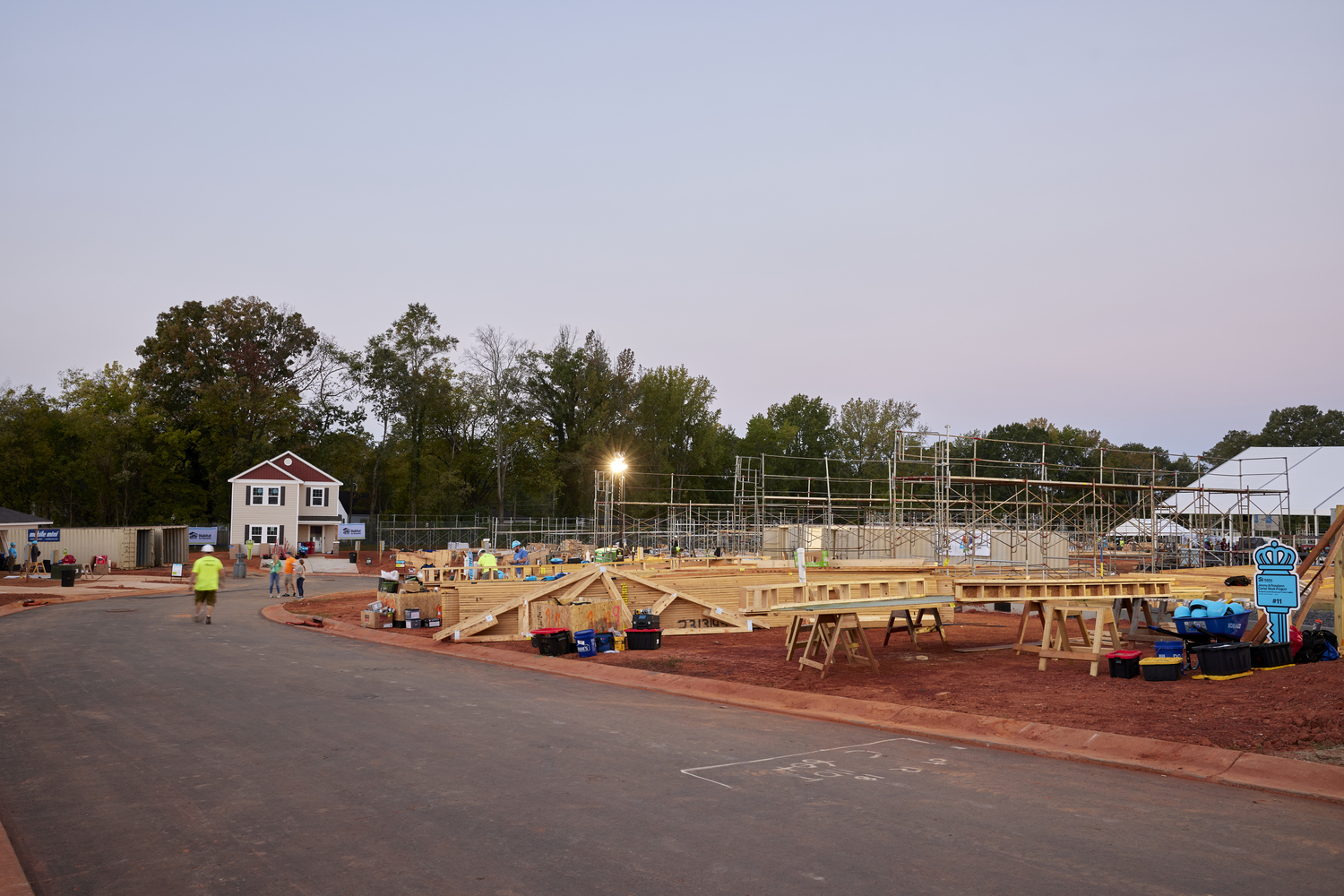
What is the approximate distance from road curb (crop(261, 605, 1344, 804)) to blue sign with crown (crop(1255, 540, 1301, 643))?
4.96 m

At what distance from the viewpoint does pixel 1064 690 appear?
11.6m

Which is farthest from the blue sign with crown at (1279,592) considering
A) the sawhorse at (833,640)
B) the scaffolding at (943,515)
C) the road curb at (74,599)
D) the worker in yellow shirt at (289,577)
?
the road curb at (74,599)

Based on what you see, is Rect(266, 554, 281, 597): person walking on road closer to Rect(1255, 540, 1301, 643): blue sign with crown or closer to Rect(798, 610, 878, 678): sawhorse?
Rect(798, 610, 878, 678): sawhorse

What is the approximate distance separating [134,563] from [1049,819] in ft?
171

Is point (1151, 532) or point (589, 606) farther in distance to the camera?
point (1151, 532)

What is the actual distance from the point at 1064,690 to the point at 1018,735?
8.03ft

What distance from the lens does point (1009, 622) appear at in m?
21.9

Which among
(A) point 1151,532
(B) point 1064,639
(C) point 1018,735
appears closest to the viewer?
(C) point 1018,735

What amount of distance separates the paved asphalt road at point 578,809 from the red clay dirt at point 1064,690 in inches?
51.2

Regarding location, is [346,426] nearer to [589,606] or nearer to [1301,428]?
[589,606]

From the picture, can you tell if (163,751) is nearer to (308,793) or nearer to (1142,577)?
(308,793)

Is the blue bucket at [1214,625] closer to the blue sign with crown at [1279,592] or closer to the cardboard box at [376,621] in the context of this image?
the blue sign with crown at [1279,592]

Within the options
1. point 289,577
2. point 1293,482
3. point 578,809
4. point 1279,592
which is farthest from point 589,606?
point 1293,482

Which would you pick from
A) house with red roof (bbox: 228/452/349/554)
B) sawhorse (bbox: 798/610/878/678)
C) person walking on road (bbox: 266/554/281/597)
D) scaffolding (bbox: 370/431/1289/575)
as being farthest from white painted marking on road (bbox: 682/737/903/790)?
house with red roof (bbox: 228/452/349/554)
